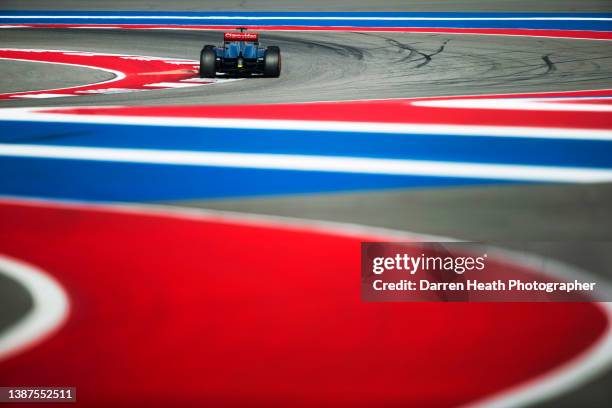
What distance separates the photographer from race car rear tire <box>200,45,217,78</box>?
13.2 metres

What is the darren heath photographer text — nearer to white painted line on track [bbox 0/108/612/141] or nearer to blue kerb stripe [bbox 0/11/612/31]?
white painted line on track [bbox 0/108/612/141]

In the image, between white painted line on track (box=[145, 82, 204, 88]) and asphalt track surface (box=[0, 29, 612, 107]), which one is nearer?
asphalt track surface (box=[0, 29, 612, 107])

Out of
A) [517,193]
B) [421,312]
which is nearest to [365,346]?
[421,312]

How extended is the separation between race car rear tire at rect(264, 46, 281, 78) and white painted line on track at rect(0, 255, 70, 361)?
9.50 meters

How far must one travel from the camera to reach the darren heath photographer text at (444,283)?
3432 millimetres

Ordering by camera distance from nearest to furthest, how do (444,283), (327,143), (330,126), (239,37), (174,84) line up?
1. (444,283)
2. (327,143)
3. (330,126)
4. (174,84)
5. (239,37)

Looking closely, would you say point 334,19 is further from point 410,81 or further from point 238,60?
point 410,81

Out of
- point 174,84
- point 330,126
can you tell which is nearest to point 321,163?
point 330,126

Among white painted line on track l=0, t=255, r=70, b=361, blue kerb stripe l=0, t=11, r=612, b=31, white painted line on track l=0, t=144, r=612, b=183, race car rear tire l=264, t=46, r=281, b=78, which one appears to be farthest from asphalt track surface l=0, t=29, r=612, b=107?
white painted line on track l=0, t=255, r=70, b=361

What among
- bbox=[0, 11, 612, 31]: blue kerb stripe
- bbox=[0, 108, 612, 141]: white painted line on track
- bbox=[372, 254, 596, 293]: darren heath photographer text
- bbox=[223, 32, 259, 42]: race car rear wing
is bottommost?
bbox=[0, 11, 612, 31]: blue kerb stripe

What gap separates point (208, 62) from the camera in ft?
43.6

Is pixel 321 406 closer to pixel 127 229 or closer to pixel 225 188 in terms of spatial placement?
pixel 127 229

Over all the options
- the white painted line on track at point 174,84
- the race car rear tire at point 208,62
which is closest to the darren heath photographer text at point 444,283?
the white painted line on track at point 174,84

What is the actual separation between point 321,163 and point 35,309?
135 inches
